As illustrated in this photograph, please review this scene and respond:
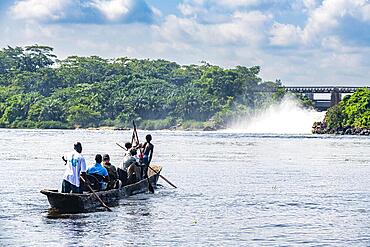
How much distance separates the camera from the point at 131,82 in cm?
19600

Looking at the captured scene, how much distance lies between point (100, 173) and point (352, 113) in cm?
11856

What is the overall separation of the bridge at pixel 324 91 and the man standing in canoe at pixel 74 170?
488 feet

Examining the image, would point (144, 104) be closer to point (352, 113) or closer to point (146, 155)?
point (352, 113)

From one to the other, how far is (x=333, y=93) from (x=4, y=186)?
142 metres

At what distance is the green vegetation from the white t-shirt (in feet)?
390

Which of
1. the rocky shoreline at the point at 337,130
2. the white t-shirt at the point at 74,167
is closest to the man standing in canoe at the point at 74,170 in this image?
the white t-shirt at the point at 74,167

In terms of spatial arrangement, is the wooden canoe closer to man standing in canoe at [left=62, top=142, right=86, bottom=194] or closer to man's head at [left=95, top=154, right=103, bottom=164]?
man standing in canoe at [left=62, top=142, right=86, bottom=194]

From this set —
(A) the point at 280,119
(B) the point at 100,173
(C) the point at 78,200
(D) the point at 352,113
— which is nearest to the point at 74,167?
(C) the point at 78,200

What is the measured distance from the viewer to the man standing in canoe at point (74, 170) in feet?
92.6

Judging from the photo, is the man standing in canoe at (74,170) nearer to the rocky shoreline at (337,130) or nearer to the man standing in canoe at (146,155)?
the man standing in canoe at (146,155)

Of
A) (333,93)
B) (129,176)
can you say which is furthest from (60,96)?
(129,176)

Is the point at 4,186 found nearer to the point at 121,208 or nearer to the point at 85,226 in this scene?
the point at 121,208

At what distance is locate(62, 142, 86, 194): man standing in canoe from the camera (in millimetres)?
28234

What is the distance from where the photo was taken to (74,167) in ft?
92.7
